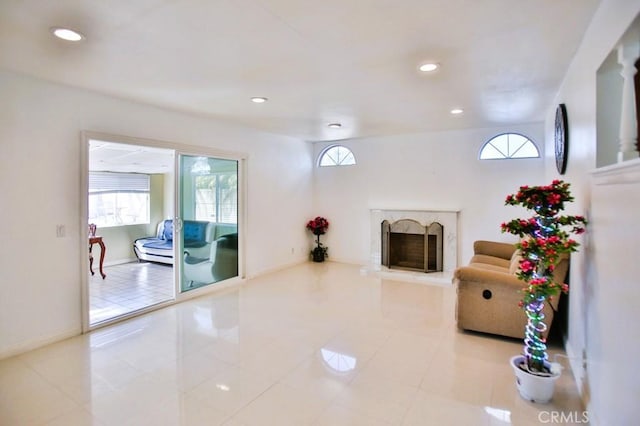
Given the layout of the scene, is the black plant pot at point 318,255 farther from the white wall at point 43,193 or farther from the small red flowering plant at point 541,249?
the small red flowering plant at point 541,249

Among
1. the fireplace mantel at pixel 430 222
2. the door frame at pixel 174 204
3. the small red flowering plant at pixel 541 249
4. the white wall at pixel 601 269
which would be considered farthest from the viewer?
the fireplace mantel at pixel 430 222

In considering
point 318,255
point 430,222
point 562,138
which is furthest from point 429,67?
point 318,255

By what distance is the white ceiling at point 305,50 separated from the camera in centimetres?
193

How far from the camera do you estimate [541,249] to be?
2281 millimetres

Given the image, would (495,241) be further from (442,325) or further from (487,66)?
(487,66)

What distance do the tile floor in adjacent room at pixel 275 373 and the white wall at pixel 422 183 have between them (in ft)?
7.10

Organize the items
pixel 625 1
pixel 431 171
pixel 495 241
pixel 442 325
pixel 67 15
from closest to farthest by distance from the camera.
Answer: pixel 625 1 < pixel 67 15 < pixel 442 325 < pixel 495 241 < pixel 431 171

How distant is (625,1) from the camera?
61.9 inches

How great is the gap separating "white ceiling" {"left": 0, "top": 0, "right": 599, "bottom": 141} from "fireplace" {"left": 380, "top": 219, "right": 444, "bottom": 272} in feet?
7.91

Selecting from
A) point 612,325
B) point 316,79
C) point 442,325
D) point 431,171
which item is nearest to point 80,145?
point 316,79

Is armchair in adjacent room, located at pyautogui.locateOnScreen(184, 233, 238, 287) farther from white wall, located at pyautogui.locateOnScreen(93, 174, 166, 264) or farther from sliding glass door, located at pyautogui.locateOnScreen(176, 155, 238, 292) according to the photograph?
white wall, located at pyautogui.locateOnScreen(93, 174, 166, 264)

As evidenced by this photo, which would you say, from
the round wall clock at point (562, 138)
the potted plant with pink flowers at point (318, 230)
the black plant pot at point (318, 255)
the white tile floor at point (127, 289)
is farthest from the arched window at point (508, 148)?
the white tile floor at point (127, 289)

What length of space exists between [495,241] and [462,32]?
4009 millimetres

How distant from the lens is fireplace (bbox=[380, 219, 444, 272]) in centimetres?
→ 582
